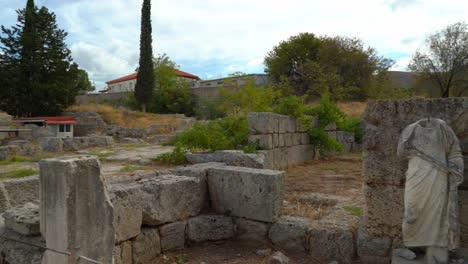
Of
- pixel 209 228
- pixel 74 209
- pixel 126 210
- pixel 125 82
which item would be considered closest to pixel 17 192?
pixel 126 210

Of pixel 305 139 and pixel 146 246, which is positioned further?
pixel 305 139

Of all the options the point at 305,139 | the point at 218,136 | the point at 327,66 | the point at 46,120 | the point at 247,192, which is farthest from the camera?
the point at 327,66

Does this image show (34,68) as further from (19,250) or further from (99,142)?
(19,250)

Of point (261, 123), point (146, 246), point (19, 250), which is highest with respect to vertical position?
point (261, 123)

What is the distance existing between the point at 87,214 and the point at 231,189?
2.96 m

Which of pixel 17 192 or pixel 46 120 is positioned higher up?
pixel 46 120

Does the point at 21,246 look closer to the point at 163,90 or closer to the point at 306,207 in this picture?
the point at 306,207

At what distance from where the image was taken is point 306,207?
605cm

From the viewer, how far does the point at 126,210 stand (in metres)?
4.47

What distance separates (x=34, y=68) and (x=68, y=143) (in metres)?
18.2

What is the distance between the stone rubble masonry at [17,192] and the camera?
14.3 ft

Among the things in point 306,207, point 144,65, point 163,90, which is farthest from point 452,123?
point 163,90

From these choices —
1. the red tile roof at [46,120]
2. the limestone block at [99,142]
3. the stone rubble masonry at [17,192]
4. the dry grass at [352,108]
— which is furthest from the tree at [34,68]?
the stone rubble masonry at [17,192]

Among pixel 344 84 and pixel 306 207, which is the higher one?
pixel 344 84
